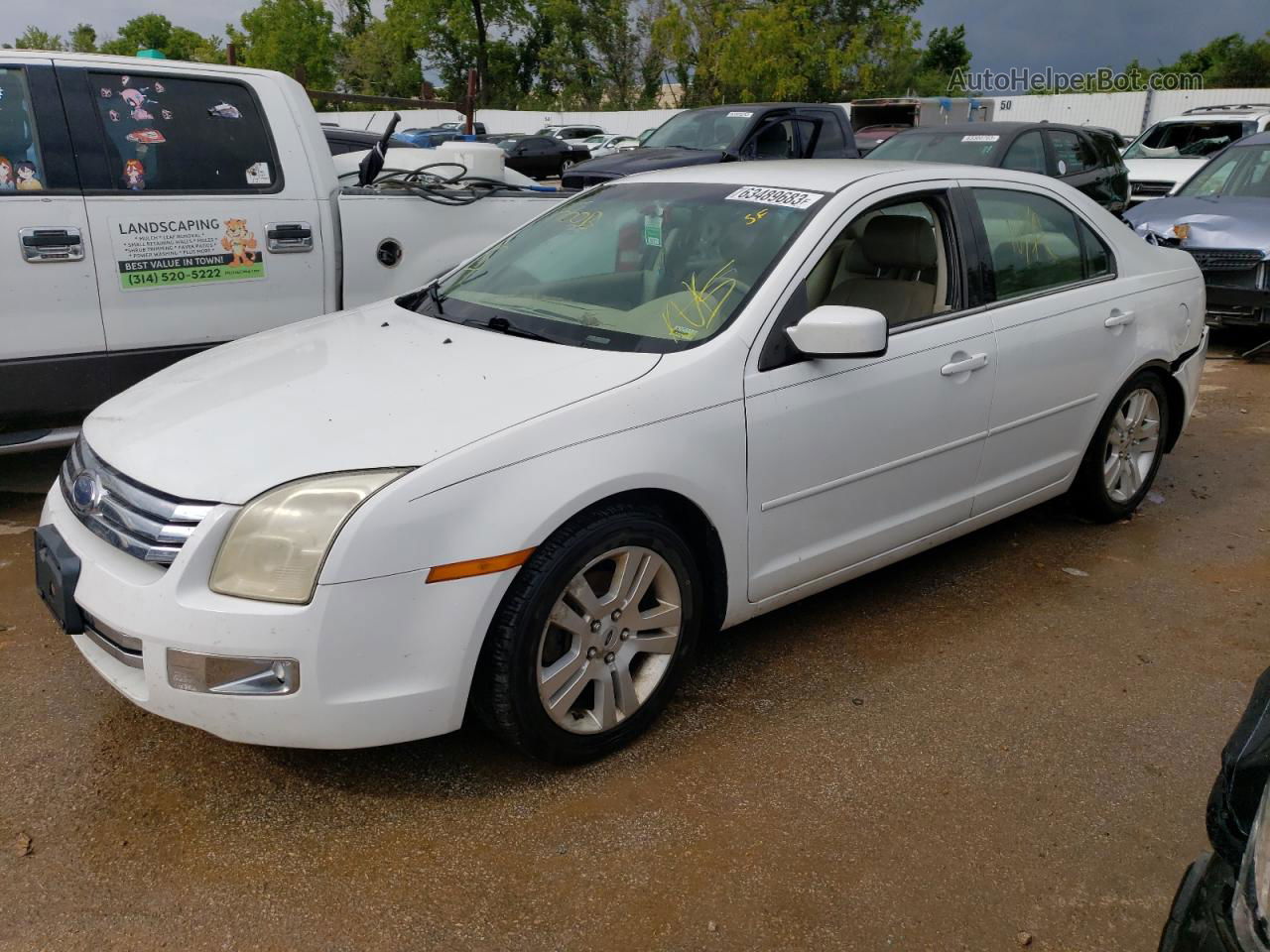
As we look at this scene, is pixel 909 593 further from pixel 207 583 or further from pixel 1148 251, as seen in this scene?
pixel 207 583

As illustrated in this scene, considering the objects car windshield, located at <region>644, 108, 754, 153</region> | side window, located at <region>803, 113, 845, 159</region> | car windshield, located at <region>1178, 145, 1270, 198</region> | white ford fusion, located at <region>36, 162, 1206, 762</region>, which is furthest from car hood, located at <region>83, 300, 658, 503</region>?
side window, located at <region>803, 113, 845, 159</region>

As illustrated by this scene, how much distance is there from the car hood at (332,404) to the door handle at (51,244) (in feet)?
4.18

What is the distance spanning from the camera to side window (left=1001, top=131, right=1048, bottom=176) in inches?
403

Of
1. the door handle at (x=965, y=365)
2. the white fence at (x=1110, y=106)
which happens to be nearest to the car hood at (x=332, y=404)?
the door handle at (x=965, y=365)

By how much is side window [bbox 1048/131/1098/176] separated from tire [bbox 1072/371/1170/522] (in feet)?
21.6

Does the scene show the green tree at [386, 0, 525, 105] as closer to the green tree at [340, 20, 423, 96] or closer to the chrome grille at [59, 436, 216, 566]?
the green tree at [340, 20, 423, 96]

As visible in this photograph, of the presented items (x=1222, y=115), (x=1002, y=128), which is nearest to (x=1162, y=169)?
(x=1222, y=115)

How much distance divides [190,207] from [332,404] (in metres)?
2.30

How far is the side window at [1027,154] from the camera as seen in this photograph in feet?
33.6

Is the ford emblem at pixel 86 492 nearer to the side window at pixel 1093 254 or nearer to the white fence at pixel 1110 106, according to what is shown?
the side window at pixel 1093 254

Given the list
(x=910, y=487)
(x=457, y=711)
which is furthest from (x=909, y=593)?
(x=457, y=711)

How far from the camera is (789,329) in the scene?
10.5ft

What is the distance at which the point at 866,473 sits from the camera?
3.48 meters

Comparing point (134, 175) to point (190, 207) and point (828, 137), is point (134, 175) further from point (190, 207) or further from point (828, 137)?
point (828, 137)
